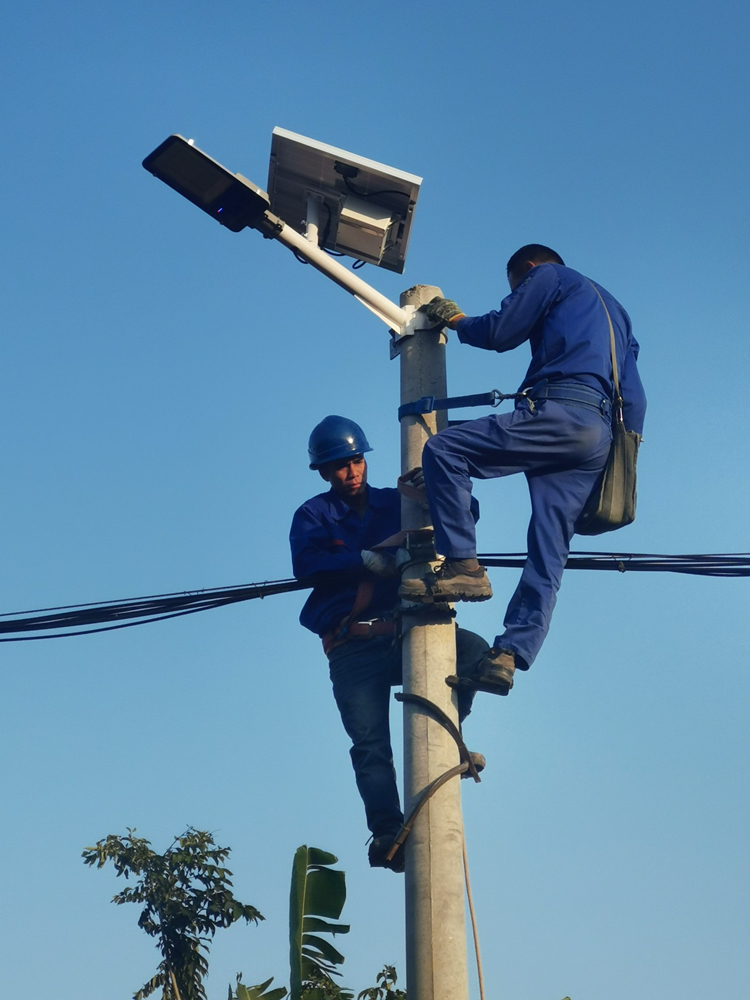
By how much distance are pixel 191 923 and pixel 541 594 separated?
459 cm

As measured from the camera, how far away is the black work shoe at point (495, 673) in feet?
14.8

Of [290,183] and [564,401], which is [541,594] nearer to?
[564,401]

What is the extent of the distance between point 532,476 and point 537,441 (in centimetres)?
19

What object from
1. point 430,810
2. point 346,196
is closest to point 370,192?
point 346,196

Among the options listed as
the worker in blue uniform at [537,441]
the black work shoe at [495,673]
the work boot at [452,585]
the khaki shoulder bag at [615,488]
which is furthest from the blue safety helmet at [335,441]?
the black work shoe at [495,673]

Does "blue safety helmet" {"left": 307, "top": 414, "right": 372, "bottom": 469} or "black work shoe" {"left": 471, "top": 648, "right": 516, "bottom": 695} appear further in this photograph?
"blue safety helmet" {"left": 307, "top": 414, "right": 372, "bottom": 469}

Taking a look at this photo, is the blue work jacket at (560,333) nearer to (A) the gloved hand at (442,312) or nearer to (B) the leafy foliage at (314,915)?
(A) the gloved hand at (442,312)

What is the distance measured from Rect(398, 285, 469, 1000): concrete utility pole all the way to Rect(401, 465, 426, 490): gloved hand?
0.07m

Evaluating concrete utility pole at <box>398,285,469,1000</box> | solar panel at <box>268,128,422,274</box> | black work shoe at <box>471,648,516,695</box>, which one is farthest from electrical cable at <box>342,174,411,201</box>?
black work shoe at <box>471,648,516,695</box>

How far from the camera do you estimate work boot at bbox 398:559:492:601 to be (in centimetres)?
457

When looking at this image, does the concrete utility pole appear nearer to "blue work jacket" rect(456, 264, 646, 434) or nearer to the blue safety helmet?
"blue work jacket" rect(456, 264, 646, 434)

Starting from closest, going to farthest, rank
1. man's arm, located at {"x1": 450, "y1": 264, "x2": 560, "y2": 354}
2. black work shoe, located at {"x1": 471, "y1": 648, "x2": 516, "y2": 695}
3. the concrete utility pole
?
the concrete utility pole → black work shoe, located at {"x1": 471, "y1": 648, "x2": 516, "y2": 695} → man's arm, located at {"x1": 450, "y1": 264, "x2": 560, "y2": 354}

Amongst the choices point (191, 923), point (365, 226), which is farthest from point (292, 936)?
point (365, 226)

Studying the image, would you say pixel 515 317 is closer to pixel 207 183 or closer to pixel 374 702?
pixel 207 183
